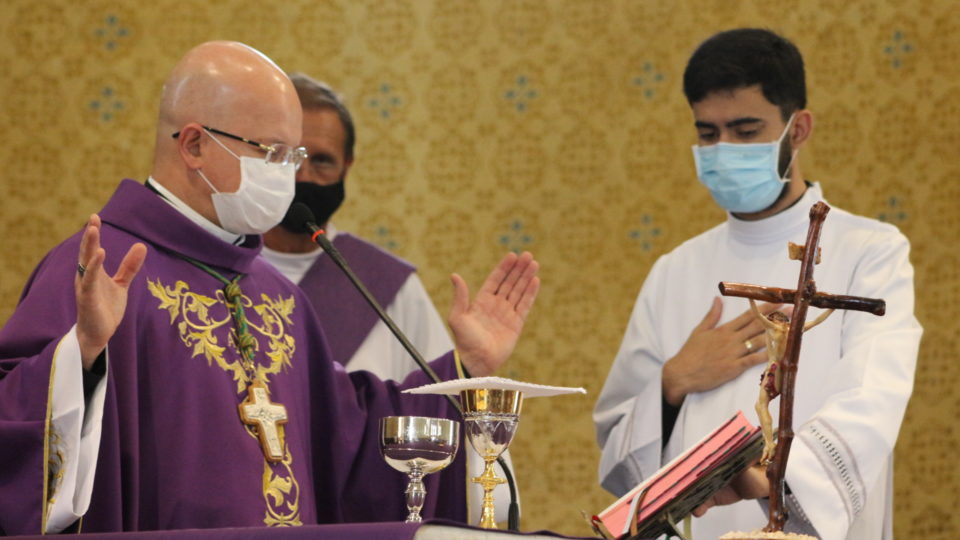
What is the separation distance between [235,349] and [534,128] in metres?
3.35

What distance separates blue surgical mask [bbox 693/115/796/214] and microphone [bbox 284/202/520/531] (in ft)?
4.94

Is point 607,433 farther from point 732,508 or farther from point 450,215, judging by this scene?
point 450,215

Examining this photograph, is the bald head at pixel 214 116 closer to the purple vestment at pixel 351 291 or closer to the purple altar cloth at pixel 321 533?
the purple altar cloth at pixel 321 533

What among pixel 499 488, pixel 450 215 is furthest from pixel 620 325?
pixel 499 488

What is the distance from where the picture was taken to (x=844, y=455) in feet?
14.1

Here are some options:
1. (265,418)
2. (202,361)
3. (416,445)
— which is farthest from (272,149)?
(416,445)

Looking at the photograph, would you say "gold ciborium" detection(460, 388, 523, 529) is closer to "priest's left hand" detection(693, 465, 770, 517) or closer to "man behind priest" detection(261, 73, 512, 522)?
"priest's left hand" detection(693, 465, 770, 517)

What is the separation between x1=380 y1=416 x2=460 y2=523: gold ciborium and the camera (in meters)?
3.02

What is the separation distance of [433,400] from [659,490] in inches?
44.7

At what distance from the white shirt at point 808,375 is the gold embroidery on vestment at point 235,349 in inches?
57.4

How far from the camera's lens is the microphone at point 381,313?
3.22 meters

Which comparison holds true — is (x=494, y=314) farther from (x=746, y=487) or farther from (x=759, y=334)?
(x=759, y=334)

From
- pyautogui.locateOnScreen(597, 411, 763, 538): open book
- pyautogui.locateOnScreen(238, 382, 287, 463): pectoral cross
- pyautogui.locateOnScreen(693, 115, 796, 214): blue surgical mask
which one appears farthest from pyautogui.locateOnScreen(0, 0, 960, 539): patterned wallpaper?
pyautogui.locateOnScreen(597, 411, 763, 538): open book

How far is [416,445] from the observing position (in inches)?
119
